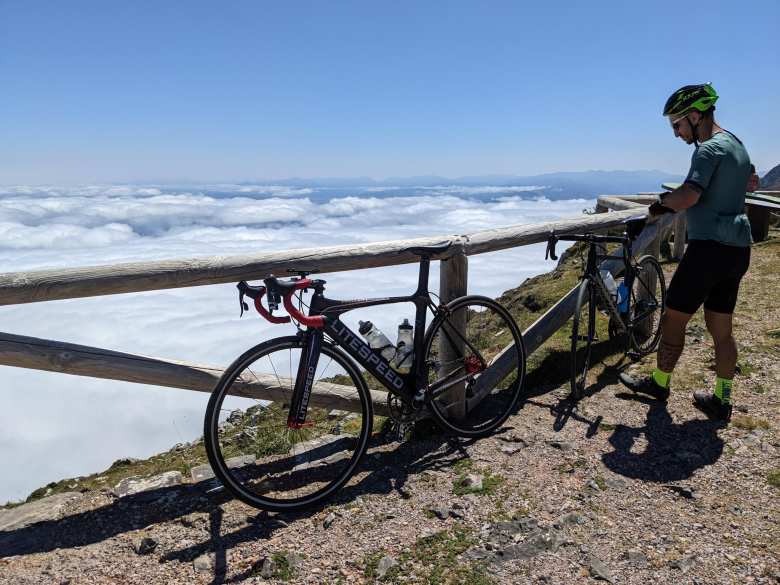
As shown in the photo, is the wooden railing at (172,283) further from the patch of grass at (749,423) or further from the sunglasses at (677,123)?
the patch of grass at (749,423)

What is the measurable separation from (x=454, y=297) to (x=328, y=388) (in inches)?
54.6

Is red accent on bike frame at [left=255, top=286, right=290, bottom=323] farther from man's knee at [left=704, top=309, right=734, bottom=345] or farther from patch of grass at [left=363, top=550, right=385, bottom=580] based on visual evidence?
man's knee at [left=704, top=309, right=734, bottom=345]

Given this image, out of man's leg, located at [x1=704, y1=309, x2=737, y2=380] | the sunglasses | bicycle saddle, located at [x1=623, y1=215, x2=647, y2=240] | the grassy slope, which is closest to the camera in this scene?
the sunglasses

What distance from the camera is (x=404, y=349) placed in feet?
14.9

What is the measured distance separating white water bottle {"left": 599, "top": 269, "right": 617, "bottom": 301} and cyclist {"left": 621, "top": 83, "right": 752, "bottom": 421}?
3.05 feet

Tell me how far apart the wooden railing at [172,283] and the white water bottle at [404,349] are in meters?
0.39

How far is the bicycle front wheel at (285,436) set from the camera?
374cm

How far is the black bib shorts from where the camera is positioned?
465cm

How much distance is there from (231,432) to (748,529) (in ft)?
17.5

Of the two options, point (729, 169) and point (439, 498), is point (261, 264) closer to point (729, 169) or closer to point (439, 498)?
point (439, 498)

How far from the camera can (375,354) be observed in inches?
171

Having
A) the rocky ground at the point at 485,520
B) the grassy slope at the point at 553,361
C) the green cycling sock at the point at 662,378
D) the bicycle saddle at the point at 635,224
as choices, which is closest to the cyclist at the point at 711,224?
the green cycling sock at the point at 662,378

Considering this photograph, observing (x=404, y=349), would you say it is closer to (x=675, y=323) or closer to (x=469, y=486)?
(x=469, y=486)

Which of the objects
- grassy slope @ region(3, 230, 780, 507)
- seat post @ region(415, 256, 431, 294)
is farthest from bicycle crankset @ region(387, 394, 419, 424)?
grassy slope @ region(3, 230, 780, 507)
